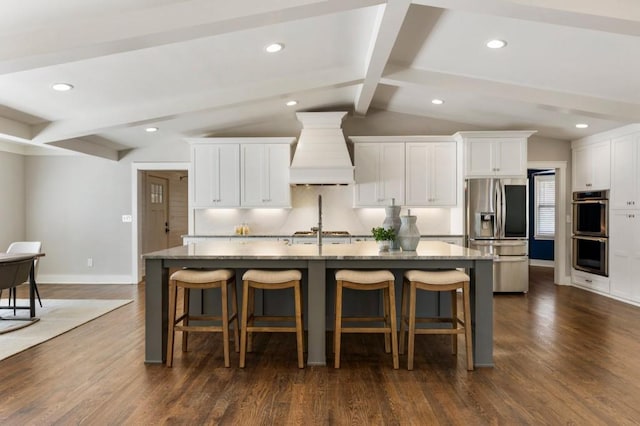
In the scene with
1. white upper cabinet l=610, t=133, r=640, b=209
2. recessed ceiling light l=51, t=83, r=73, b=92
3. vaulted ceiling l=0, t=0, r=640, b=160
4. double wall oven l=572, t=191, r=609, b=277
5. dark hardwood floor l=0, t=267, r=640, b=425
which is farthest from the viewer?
double wall oven l=572, t=191, r=609, b=277

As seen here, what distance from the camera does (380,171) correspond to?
6227mm

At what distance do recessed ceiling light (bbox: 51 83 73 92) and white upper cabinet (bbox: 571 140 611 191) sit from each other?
22.2 ft

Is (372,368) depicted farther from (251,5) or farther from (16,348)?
(16,348)

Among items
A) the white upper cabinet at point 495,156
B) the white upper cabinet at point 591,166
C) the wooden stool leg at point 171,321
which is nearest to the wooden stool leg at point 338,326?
the wooden stool leg at point 171,321

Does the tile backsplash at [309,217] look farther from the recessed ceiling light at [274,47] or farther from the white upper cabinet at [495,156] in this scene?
the recessed ceiling light at [274,47]

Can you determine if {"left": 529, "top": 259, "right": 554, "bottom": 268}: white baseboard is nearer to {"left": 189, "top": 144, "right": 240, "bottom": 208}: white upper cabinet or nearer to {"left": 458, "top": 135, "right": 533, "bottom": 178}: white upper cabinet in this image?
{"left": 458, "top": 135, "right": 533, "bottom": 178}: white upper cabinet

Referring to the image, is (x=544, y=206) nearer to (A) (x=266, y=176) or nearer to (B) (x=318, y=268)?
(A) (x=266, y=176)

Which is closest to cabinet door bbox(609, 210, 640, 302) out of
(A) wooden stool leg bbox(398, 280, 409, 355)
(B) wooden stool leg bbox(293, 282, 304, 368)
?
(A) wooden stool leg bbox(398, 280, 409, 355)

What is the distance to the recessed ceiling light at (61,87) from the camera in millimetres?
3871

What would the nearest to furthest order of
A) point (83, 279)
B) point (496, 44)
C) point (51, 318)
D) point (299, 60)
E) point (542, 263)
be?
point (496, 44)
point (299, 60)
point (51, 318)
point (83, 279)
point (542, 263)

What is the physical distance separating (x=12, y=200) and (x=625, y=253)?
913 cm

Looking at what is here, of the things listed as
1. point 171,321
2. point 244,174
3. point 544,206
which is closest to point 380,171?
point 244,174

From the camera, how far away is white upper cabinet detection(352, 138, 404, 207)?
20.4 feet

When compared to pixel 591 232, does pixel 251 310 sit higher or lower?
lower
